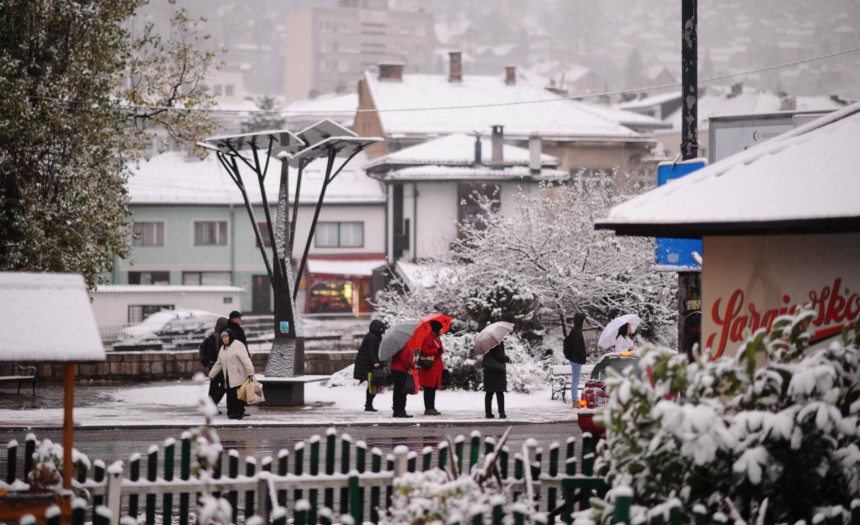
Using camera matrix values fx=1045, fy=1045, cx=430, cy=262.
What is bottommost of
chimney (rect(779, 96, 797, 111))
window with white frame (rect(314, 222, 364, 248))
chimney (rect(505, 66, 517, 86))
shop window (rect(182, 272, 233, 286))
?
shop window (rect(182, 272, 233, 286))

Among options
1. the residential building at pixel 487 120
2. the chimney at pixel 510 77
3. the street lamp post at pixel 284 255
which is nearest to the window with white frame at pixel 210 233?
the residential building at pixel 487 120

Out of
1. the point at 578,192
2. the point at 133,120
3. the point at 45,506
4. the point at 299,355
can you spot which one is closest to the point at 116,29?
the point at 133,120

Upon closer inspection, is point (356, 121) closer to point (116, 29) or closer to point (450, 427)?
point (116, 29)

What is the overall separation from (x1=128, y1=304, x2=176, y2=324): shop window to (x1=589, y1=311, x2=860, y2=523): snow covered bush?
112ft

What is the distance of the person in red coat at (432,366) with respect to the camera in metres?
18.4

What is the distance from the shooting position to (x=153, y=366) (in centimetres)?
2598

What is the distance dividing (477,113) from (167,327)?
29.4 m

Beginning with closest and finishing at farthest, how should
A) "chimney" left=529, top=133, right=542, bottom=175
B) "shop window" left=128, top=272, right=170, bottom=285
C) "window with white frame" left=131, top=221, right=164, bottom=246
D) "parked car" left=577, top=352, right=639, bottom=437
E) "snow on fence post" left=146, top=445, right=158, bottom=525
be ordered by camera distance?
"snow on fence post" left=146, top=445, right=158, bottom=525 < "parked car" left=577, top=352, right=639, bottom=437 < "chimney" left=529, top=133, right=542, bottom=175 < "shop window" left=128, top=272, right=170, bottom=285 < "window with white frame" left=131, top=221, right=164, bottom=246

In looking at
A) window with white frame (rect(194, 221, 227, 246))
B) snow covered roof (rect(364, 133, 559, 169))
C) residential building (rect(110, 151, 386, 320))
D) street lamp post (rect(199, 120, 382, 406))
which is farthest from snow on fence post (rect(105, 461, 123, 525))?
window with white frame (rect(194, 221, 227, 246))

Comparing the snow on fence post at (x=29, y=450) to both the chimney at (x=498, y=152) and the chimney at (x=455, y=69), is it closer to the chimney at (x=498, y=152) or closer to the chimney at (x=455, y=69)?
the chimney at (x=498, y=152)

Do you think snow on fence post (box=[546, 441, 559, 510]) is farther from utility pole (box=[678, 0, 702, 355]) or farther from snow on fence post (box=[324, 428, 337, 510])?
utility pole (box=[678, 0, 702, 355])

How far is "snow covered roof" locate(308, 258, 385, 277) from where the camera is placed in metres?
56.0

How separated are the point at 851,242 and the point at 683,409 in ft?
8.39

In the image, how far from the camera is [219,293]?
3962 cm
